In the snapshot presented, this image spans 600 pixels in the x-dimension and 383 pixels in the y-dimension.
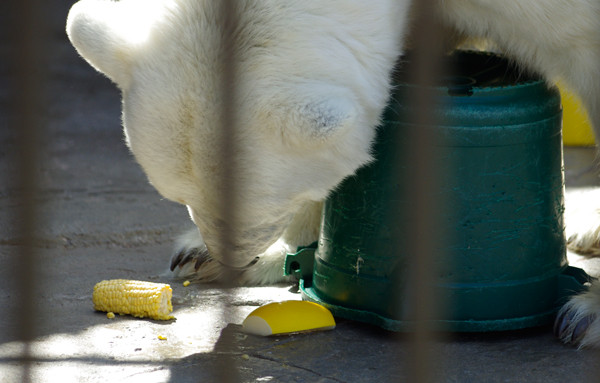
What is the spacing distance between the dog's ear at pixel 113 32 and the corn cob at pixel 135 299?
23.4 inches

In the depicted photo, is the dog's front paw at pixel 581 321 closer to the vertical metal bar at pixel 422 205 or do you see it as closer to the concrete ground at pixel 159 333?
the concrete ground at pixel 159 333

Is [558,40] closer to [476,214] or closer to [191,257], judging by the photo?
[476,214]

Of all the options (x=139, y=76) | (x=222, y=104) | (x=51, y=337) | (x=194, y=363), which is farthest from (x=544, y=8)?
(x=51, y=337)

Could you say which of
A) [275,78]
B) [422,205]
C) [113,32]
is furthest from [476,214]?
[113,32]

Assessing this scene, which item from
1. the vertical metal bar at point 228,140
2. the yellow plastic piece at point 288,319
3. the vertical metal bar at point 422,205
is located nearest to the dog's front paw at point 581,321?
the vertical metal bar at point 422,205

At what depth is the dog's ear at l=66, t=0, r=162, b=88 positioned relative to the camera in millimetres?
2141

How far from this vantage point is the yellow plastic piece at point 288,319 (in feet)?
7.51

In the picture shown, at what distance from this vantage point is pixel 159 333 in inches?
92.0

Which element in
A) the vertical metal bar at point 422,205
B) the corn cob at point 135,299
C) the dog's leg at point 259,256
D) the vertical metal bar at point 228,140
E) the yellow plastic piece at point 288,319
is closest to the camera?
the vertical metal bar at point 228,140

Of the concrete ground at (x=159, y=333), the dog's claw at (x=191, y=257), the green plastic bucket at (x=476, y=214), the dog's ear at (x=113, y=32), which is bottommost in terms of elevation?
the concrete ground at (x=159, y=333)

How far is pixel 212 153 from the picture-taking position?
1.96 m

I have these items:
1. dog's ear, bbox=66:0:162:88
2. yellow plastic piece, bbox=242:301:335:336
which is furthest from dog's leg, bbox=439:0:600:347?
dog's ear, bbox=66:0:162:88

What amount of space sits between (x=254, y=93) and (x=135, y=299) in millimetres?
784

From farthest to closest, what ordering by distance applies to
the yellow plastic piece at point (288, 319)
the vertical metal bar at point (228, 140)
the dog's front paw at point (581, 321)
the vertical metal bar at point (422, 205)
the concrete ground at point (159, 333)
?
the yellow plastic piece at point (288, 319) → the dog's front paw at point (581, 321) → the concrete ground at point (159, 333) → the vertical metal bar at point (422, 205) → the vertical metal bar at point (228, 140)
